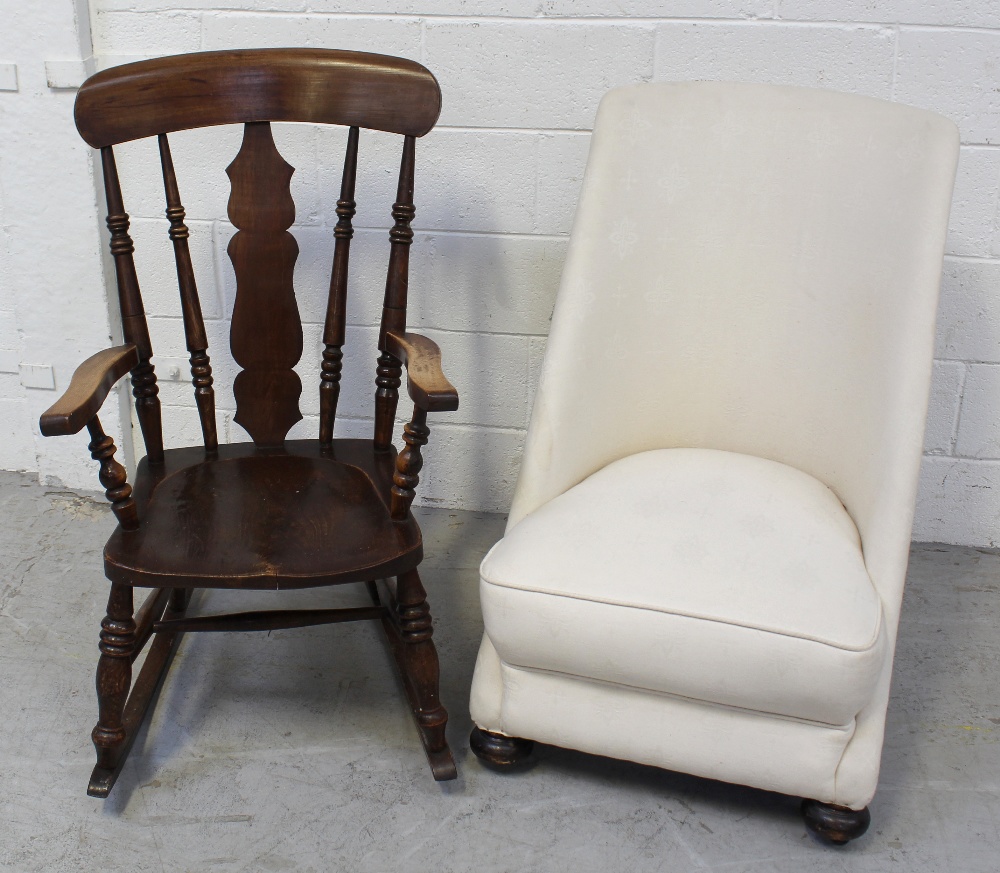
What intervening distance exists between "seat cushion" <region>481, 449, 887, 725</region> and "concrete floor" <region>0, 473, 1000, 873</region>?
0.79 ft

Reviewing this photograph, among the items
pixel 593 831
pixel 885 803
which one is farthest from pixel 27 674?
pixel 885 803

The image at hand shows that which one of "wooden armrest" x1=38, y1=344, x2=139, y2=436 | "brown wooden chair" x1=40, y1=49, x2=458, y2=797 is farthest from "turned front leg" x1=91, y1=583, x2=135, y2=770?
"wooden armrest" x1=38, y1=344, x2=139, y2=436

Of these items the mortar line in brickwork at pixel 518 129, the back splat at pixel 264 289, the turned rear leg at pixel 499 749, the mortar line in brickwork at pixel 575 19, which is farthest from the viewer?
the mortar line in brickwork at pixel 518 129

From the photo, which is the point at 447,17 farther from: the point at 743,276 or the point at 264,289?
the point at 743,276

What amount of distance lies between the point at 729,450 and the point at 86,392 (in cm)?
100

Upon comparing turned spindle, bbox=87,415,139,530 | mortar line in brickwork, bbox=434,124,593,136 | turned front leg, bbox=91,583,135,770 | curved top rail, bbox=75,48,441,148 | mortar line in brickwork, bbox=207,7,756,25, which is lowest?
turned front leg, bbox=91,583,135,770

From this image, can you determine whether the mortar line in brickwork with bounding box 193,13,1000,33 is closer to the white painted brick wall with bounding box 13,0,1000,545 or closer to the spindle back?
the white painted brick wall with bounding box 13,0,1000,545

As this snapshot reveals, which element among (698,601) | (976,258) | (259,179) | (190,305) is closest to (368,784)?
(698,601)

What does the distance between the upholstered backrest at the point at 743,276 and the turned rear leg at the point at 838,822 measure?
1.32 feet

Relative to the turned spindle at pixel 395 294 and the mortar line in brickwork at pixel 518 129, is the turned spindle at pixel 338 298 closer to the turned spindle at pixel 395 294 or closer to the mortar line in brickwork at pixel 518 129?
the turned spindle at pixel 395 294

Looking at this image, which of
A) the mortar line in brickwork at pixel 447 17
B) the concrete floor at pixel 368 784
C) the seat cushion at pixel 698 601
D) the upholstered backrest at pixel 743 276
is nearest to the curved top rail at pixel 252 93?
the upholstered backrest at pixel 743 276

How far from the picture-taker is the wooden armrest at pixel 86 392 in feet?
4.26

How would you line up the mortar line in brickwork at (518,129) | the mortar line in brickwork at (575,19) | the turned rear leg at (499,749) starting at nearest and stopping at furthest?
the turned rear leg at (499,749) → the mortar line in brickwork at (575,19) → the mortar line in brickwork at (518,129)

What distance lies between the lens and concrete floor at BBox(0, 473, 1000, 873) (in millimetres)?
1419
